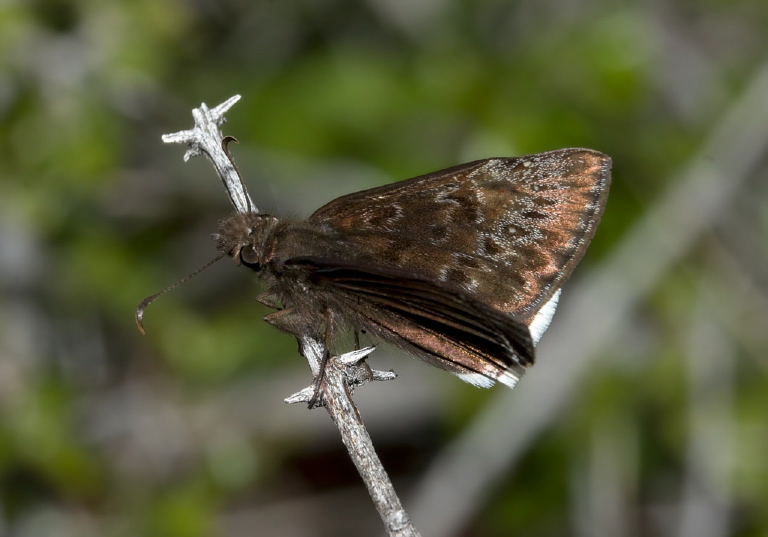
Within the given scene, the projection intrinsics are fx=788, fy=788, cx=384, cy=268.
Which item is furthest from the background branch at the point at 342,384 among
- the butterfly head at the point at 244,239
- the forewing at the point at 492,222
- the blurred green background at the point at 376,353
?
the blurred green background at the point at 376,353

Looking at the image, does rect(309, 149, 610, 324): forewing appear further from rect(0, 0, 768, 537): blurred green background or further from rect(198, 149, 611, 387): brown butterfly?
rect(0, 0, 768, 537): blurred green background

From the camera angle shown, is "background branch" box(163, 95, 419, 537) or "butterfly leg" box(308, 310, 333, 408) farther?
"butterfly leg" box(308, 310, 333, 408)

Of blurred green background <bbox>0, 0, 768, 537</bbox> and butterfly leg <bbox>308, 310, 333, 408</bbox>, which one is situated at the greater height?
blurred green background <bbox>0, 0, 768, 537</bbox>

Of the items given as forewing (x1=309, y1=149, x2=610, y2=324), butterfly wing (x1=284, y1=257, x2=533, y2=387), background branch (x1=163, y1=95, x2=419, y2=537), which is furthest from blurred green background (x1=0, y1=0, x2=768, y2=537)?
background branch (x1=163, y1=95, x2=419, y2=537)

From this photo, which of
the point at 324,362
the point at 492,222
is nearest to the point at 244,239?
the point at 324,362

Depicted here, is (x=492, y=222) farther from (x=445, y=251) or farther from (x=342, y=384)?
(x=342, y=384)

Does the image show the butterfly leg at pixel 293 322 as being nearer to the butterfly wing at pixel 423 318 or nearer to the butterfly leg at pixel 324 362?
the butterfly leg at pixel 324 362

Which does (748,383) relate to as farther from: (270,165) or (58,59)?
(58,59)
